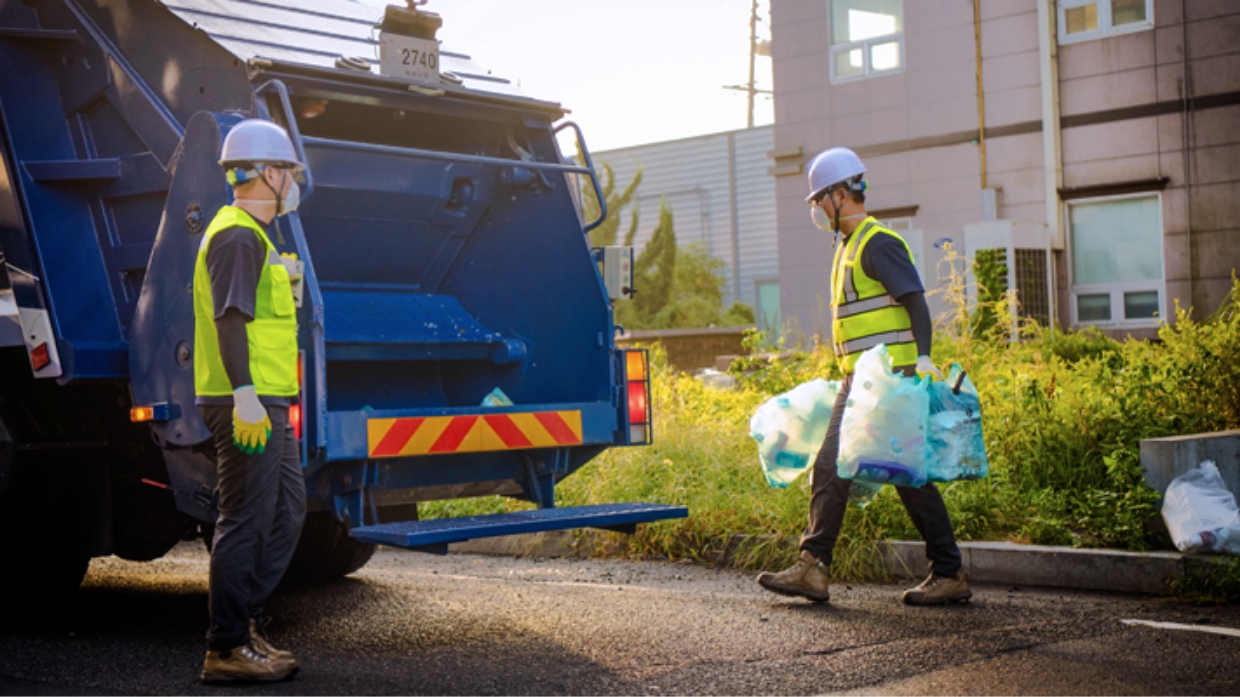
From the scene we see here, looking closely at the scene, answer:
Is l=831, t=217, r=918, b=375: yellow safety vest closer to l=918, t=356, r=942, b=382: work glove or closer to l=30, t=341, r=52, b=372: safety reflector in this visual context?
l=918, t=356, r=942, b=382: work glove

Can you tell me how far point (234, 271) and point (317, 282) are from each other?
1203 mm

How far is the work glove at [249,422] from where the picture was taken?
14.1 ft

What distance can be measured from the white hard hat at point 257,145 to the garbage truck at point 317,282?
0.24 metres

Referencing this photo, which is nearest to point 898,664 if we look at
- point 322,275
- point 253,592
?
point 253,592

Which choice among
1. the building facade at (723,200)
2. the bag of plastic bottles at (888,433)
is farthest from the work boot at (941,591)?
the building facade at (723,200)

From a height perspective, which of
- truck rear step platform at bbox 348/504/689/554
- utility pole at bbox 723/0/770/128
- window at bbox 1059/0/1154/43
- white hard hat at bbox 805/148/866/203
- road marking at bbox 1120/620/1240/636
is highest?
utility pole at bbox 723/0/770/128

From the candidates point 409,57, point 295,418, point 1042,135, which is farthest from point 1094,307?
point 295,418

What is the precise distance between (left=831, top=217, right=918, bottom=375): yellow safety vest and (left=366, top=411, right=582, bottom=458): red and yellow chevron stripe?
123 cm

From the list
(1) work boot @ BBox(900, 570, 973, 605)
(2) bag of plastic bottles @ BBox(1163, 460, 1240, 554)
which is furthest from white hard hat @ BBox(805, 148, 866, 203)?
(2) bag of plastic bottles @ BBox(1163, 460, 1240, 554)

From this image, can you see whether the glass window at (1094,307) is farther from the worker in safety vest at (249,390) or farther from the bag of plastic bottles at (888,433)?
the worker in safety vest at (249,390)

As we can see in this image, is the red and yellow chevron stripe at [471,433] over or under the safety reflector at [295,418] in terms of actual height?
under

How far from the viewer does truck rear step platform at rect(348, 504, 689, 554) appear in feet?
15.0

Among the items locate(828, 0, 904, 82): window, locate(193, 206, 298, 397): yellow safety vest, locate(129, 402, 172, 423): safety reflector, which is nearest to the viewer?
locate(193, 206, 298, 397): yellow safety vest

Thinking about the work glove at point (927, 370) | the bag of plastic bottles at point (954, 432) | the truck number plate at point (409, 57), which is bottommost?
the bag of plastic bottles at point (954, 432)
